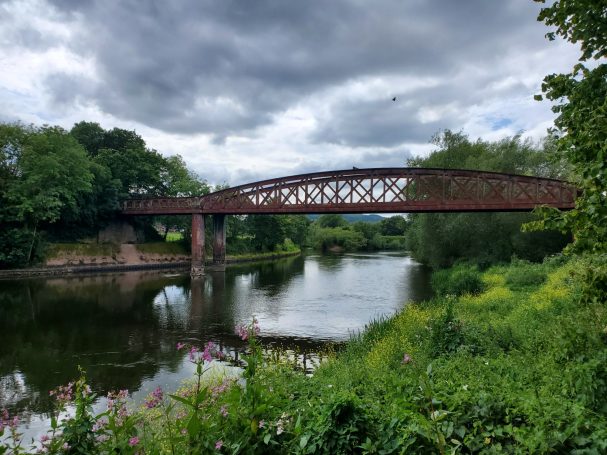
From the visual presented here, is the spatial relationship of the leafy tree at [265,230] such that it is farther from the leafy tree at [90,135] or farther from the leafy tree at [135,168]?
the leafy tree at [90,135]

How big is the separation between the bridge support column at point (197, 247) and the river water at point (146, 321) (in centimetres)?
527

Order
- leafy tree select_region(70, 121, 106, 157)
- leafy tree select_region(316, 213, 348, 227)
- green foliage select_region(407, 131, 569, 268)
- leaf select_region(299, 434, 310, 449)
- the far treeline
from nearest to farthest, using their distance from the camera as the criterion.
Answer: leaf select_region(299, 434, 310, 449) → green foliage select_region(407, 131, 569, 268) → the far treeline → leafy tree select_region(70, 121, 106, 157) → leafy tree select_region(316, 213, 348, 227)

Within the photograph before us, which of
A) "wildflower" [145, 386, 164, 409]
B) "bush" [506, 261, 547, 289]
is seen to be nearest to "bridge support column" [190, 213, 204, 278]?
"bush" [506, 261, 547, 289]

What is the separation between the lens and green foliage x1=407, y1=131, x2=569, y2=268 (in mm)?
34938

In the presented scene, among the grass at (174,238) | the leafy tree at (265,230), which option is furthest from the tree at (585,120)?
the leafy tree at (265,230)

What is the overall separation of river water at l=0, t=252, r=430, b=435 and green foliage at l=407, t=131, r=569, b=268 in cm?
532

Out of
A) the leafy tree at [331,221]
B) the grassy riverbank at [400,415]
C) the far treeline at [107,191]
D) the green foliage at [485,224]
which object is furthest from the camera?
the leafy tree at [331,221]

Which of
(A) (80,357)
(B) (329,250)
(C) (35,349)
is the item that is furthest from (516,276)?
(B) (329,250)

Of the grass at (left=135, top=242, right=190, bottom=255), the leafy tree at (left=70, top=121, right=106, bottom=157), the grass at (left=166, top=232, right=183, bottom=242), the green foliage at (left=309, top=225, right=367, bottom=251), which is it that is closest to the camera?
the grass at (left=135, top=242, right=190, bottom=255)

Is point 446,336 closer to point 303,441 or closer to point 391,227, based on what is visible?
point 303,441

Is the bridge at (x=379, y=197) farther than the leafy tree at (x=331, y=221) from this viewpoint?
No

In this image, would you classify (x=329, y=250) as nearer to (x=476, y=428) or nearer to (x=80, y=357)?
(x=80, y=357)

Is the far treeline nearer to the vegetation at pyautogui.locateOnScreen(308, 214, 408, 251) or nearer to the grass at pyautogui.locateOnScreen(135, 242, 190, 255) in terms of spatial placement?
the grass at pyautogui.locateOnScreen(135, 242, 190, 255)

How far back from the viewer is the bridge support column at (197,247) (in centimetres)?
4676
